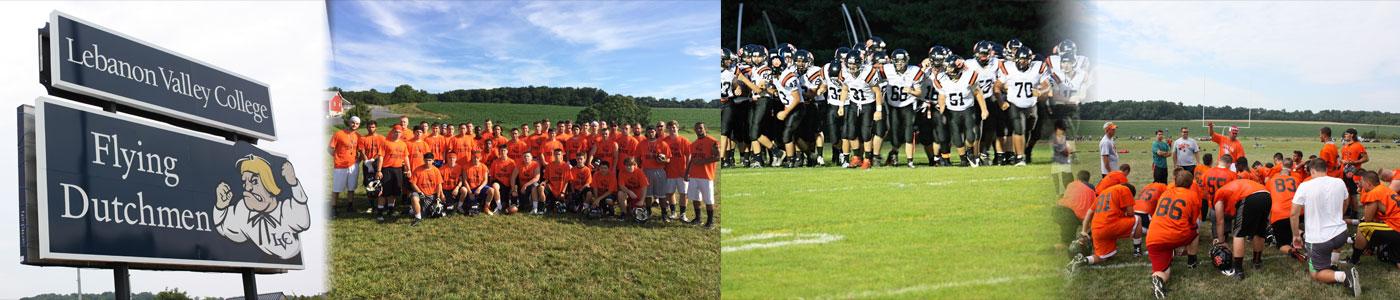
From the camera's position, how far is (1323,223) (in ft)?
18.4

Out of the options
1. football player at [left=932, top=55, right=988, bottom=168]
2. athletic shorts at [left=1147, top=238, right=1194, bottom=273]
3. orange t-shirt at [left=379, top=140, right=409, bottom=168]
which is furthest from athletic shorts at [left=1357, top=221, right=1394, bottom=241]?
orange t-shirt at [left=379, top=140, right=409, bottom=168]

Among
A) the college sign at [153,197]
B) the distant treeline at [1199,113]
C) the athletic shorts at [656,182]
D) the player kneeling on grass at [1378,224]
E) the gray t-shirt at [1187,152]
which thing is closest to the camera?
the college sign at [153,197]

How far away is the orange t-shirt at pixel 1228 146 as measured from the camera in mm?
6422

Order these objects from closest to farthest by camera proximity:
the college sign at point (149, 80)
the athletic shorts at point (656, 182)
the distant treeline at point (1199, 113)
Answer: the college sign at point (149, 80), the distant treeline at point (1199, 113), the athletic shorts at point (656, 182)

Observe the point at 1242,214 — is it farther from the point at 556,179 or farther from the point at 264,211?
the point at 264,211

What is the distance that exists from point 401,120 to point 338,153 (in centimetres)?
50

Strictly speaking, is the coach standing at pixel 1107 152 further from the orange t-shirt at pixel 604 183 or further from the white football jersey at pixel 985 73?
the orange t-shirt at pixel 604 183

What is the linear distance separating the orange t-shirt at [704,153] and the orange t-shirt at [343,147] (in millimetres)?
2173

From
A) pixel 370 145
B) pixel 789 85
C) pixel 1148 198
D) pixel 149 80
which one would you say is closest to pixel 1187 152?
pixel 1148 198

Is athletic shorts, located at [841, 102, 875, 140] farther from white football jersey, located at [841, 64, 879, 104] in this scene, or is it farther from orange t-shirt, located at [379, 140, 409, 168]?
orange t-shirt, located at [379, 140, 409, 168]

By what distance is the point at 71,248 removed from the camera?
4570mm

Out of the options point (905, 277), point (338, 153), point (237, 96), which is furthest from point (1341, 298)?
point (237, 96)

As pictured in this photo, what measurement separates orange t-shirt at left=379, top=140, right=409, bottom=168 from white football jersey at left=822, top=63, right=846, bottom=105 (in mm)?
2615

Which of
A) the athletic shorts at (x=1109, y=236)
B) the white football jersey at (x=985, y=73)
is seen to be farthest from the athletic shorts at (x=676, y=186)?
the athletic shorts at (x=1109, y=236)
